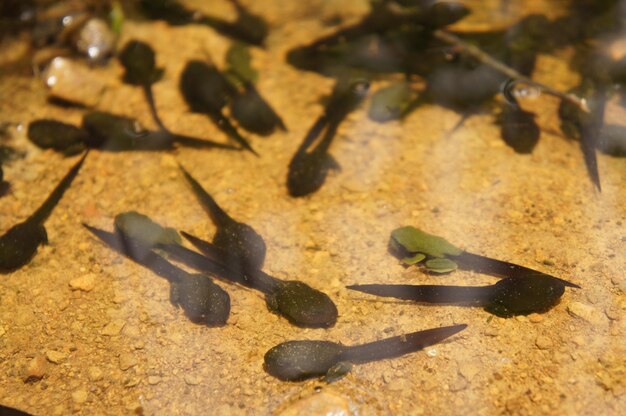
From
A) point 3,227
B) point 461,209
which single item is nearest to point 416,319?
point 461,209

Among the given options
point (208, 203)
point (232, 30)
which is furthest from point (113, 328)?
point (232, 30)

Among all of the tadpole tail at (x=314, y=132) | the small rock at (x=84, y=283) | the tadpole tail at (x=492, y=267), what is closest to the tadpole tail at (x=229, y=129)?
the tadpole tail at (x=314, y=132)

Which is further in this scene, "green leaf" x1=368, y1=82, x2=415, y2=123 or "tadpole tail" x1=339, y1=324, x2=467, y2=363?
"green leaf" x1=368, y1=82, x2=415, y2=123

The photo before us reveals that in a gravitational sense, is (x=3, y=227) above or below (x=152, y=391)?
above

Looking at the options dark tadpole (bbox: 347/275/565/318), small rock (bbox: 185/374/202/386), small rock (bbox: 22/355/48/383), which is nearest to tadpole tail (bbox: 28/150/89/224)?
small rock (bbox: 22/355/48/383)

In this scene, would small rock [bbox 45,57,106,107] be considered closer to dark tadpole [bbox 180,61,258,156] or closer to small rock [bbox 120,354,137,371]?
dark tadpole [bbox 180,61,258,156]

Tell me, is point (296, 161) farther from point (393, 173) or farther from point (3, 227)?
point (3, 227)

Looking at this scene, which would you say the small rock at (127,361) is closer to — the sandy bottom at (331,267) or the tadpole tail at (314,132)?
the sandy bottom at (331,267)
